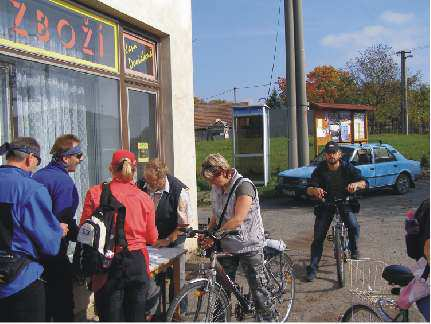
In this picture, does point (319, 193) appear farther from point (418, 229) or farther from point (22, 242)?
point (22, 242)

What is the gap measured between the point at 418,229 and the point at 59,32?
4.21m

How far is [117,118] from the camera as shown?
21.8 ft

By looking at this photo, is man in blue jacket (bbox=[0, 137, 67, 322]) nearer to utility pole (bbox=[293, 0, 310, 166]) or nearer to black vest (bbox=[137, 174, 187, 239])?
black vest (bbox=[137, 174, 187, 239])

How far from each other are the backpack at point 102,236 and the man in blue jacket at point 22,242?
0.89 ft

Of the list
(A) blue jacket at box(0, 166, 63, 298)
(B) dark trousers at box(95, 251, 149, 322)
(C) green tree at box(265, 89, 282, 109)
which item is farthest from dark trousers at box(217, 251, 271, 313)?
(C) green tree at box(265, 89, 282, 109)

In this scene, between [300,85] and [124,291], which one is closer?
[124,291]

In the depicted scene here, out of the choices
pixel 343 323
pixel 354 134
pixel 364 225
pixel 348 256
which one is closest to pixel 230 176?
pixel 343 323

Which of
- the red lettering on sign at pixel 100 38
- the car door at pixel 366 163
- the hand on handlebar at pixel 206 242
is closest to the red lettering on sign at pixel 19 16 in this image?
the red lettering on sign at pixel 100 38

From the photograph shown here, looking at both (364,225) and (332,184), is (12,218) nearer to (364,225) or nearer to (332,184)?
(332,184)

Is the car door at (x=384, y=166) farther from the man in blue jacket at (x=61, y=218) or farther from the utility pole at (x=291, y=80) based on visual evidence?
the man in blue jacket at (x=61, y=218)

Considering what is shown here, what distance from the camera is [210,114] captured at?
69.0 meters

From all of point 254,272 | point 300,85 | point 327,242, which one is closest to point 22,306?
point 254,272

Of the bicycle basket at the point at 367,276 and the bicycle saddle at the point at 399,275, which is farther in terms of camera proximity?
the bicycle basket at the point at 367,276

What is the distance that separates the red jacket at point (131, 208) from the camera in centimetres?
377
